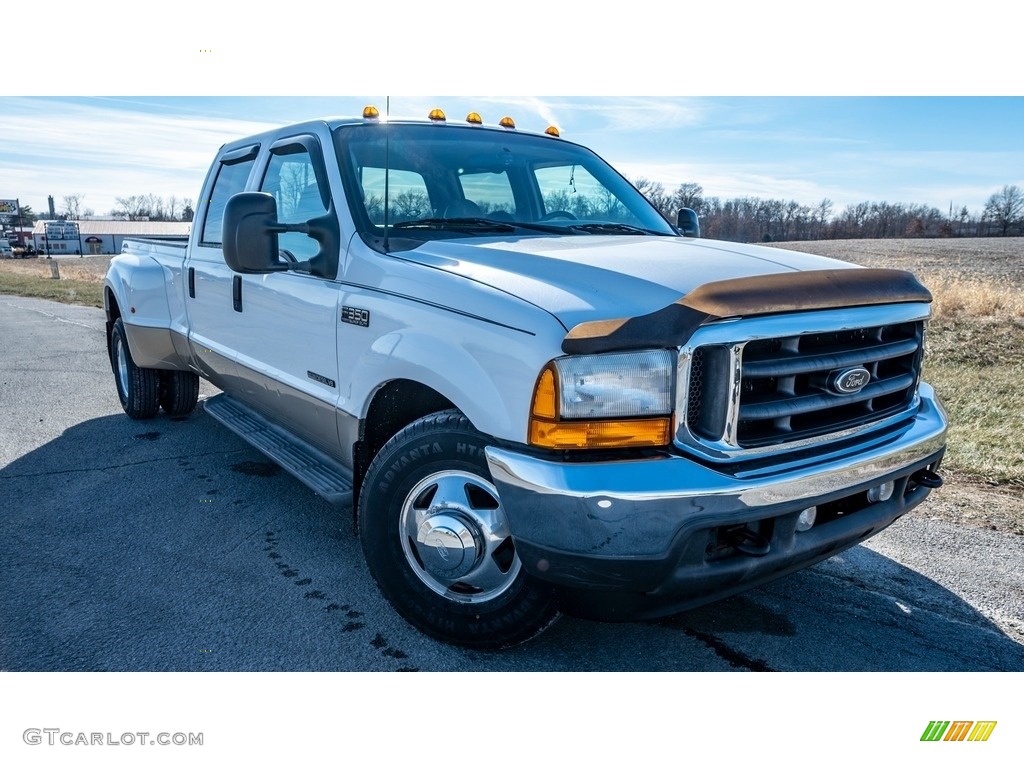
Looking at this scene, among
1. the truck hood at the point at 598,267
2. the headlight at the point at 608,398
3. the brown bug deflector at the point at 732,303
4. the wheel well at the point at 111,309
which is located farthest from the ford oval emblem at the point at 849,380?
the wheel well at the point at 111,309

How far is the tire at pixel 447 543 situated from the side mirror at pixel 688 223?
230cm

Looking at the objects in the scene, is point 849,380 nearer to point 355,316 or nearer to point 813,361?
point 813,361

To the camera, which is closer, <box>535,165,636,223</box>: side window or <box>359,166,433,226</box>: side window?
A: <box>359,166,433,226</box>: side window

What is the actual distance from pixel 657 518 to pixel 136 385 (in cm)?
496

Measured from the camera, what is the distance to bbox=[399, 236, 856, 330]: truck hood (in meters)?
2.32

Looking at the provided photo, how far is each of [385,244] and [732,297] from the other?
4.65 ft

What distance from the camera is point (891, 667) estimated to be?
105 inches

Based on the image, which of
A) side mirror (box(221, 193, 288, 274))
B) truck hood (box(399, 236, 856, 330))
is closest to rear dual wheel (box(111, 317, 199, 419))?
side mirror (box(221, 193, 288, 274))

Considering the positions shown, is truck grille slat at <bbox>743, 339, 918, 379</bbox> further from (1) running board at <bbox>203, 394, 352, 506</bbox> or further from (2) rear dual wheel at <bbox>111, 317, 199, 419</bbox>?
(2) rear dual wheel at <bbox>111, 317, 199, 419</bbox>

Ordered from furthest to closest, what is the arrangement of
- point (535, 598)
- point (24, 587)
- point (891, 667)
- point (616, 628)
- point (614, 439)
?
1. point (24, 587)
2. point (616, 628)
3. point (891, 667)
4. point (535, 598)
5. point (614, 439)

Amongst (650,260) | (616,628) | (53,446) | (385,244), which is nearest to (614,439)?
(650,260)

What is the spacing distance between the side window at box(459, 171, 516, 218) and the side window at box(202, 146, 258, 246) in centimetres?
147
